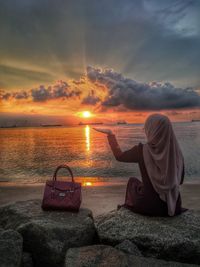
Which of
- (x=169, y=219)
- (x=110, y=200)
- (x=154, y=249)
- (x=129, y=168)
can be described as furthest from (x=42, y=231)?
(x=129, y=168)

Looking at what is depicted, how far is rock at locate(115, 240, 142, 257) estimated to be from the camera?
3.83m

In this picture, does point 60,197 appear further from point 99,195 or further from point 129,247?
point 99,195

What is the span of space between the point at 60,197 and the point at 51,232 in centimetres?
69

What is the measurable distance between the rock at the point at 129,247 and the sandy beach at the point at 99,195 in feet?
8.33

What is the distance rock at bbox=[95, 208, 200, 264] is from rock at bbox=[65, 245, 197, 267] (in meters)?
0.27

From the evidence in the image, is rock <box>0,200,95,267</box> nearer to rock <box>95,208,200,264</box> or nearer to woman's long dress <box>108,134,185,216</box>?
rock <box>95,208,200,264</box>

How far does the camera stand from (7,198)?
26.5 feet

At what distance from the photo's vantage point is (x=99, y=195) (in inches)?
322

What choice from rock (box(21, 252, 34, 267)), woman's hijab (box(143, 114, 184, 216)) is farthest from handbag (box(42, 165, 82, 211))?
woman's hijab (box(143, 114, 184, 216))

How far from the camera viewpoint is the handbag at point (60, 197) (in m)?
4.63

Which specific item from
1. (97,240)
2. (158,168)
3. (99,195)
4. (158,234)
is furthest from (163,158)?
(99,195)

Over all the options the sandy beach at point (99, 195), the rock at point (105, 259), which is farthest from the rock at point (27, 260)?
the sandy beach at point (99, 195)

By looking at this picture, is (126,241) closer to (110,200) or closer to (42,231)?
(42,231)

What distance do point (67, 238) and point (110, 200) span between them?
3571mm
